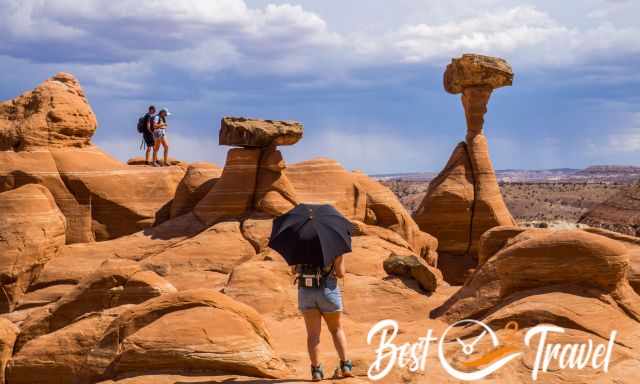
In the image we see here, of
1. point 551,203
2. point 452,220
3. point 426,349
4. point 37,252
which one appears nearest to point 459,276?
point 452,220

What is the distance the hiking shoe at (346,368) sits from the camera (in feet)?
24.8

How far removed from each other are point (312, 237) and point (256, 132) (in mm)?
11940

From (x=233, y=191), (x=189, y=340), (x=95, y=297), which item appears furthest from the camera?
(x=233, y=191)

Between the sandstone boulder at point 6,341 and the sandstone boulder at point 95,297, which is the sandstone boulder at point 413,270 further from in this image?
the sandstone boulder at point 6,341

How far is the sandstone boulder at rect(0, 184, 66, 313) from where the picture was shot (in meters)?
17.0

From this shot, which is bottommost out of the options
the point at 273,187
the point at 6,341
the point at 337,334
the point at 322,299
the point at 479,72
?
the point at 6,341

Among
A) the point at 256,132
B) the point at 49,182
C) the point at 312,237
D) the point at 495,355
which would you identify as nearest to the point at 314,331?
the point at 312,237

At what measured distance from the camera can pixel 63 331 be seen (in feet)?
33.5

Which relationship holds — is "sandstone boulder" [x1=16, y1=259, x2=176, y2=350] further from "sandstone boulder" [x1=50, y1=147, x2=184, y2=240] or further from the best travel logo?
"sandstone boulder" [x1=50, y1=147, x2=184, y2=240]

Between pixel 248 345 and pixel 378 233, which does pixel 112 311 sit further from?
pixel 378 233

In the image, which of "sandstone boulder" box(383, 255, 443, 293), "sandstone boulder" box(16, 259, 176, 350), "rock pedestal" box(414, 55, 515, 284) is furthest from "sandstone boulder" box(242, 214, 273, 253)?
"rock pedestal" box(414, 55, 515, 284)

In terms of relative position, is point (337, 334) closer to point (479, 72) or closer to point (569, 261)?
point (569, 261)

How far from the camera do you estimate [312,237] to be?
24.6 feet

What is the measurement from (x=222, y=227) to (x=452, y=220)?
9.51 metres
